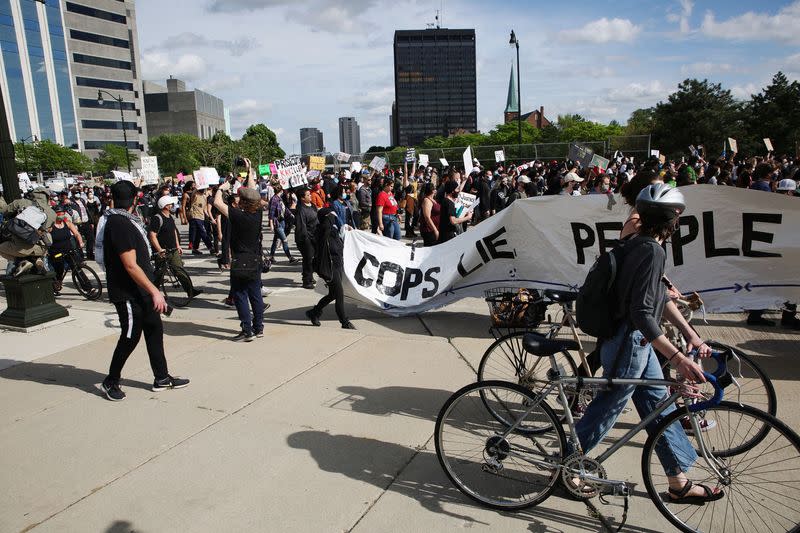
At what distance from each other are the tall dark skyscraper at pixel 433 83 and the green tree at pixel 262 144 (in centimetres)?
6231

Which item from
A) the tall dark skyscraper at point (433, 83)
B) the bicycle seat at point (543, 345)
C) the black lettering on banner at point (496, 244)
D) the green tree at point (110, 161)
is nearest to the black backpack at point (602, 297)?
the bicycle seat at point (543, 345)

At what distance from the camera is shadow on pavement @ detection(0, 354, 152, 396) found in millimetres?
5352

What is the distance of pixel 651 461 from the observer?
3129 millimetres

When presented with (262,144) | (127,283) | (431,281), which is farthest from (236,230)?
(262,144)

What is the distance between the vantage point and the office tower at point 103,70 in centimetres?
10844

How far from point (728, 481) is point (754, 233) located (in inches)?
149

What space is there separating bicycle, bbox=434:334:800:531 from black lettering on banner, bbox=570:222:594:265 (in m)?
3.28

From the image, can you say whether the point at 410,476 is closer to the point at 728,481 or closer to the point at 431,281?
the point at 728,481

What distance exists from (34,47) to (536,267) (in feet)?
410

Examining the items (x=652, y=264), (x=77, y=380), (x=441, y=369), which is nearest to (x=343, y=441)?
(x=441, y=369)

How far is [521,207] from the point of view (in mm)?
6898

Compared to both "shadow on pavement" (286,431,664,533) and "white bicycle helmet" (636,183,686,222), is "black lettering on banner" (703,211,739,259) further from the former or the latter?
"shadow on pavement" (286,431,664,533)

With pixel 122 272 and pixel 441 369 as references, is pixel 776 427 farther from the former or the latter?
pixel 122 272

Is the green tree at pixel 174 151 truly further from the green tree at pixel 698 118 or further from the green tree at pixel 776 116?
the green tree at pixel 776 116
